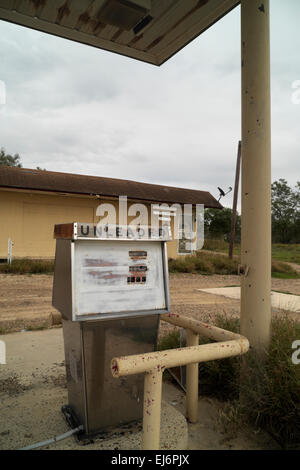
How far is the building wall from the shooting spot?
13.4m

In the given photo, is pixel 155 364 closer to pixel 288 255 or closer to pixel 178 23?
pixel 178 23

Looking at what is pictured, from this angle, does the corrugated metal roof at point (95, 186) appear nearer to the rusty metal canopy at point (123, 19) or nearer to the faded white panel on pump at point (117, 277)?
the rusty metal canopy at point (123, 19)

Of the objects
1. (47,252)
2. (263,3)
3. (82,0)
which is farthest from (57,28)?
(47,252)

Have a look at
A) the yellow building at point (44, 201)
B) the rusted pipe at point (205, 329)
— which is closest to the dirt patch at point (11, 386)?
the rusted pipe at point (205, 329)

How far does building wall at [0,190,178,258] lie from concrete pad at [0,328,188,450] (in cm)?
1016

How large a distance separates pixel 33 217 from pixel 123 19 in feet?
37.6

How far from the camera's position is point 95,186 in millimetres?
14508

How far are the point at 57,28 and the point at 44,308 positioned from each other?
187 inches

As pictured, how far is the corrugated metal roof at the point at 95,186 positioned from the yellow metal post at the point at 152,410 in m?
11.9

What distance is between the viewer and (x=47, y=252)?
1416 cm

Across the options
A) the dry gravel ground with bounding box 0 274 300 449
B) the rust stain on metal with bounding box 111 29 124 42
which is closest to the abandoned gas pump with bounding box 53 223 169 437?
the dry gravel ground with bounding box 0 274 300 449

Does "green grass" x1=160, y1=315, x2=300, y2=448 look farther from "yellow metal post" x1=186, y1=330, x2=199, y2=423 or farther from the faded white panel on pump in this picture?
the faded white panel on pump

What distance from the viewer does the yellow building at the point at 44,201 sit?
1326 cm

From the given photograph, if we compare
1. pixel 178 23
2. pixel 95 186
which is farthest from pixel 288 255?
pixel 178 23
